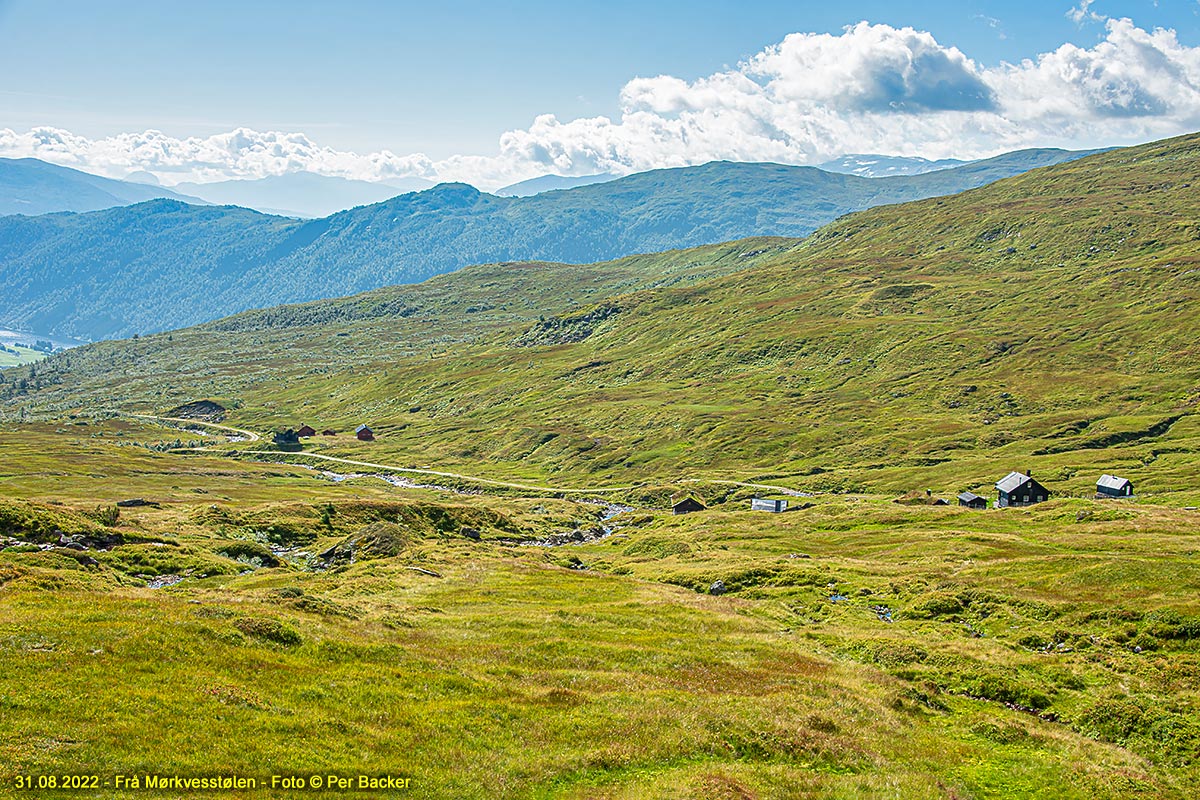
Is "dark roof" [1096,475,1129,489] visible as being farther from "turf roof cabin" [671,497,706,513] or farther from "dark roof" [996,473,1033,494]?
"turf roof cabin" [671,497,706,513]

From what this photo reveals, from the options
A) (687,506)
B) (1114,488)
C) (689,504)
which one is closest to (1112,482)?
(1114,488)

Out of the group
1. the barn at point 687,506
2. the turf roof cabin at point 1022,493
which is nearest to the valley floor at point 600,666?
the turf roof cabin at point 1022,493

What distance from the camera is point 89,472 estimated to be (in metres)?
168

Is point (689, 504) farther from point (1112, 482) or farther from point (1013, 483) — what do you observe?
point (1112, 482)

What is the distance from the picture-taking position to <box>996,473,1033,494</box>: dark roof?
412ft

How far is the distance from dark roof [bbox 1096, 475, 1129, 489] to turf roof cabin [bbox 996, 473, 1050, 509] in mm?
10196

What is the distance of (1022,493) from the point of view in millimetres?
125688

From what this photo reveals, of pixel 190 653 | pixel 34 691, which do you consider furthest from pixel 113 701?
pixel 190 653

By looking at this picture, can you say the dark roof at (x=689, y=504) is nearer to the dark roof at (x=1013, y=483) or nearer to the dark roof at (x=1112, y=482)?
the dark roof at (x=1013, y=483)

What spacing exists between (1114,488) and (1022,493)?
1555 cm

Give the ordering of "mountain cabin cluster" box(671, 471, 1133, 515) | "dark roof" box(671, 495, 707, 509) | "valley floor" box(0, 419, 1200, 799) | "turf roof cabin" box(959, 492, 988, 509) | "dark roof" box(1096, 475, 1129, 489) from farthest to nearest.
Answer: "dark roof" box(671, 495, 707, 509) → "dark roof" box(1096, 475, 1129, 489) → "turf roof cabin" box(959, 492, 988, 509) → "mountain cabin cluster" box(671, 471, 1133, 515) → "valley floor" box(0, 419, 1200, 799)

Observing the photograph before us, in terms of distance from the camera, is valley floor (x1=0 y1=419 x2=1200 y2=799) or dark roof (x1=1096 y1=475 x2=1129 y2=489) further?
dark roof (x1=1096 y1=475 x2=1129 y2=489)

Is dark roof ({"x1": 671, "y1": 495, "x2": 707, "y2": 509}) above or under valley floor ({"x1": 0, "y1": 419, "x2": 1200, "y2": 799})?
under

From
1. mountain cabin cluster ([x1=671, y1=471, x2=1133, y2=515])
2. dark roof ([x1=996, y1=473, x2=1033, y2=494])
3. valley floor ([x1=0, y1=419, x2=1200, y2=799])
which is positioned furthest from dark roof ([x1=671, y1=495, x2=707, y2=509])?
valley floor ([x1=0, y1=419, x2=1200, y2=799])
